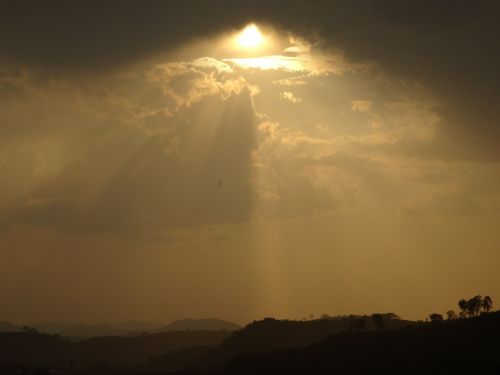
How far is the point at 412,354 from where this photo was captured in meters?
176

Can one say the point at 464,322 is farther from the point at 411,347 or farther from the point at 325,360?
the point at 325,360

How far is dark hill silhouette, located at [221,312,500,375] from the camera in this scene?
531ft

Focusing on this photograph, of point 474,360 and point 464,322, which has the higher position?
point 464,322

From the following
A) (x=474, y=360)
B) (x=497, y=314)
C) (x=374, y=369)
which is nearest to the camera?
(x=474, y=360)

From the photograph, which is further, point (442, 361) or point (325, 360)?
point (325, 360)

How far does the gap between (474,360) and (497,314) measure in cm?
3384

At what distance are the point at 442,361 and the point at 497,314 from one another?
111 feet

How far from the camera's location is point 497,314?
187250 mm

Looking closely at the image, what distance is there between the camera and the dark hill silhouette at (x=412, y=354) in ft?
531

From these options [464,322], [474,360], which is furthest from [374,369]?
[464,322]

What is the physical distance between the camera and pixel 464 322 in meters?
193

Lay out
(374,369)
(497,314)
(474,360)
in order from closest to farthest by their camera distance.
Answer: (474,360) → (374,369) → (497,314)

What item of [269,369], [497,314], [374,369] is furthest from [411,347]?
[269,369]

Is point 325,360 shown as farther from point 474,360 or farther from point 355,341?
point 474,360
